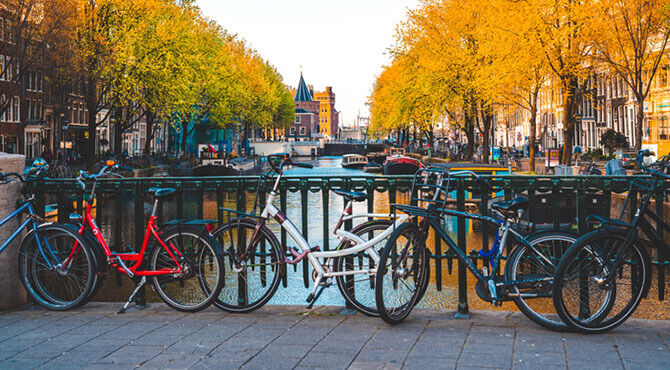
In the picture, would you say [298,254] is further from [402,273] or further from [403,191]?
[403,191]

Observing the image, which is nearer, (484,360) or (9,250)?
(484,360)

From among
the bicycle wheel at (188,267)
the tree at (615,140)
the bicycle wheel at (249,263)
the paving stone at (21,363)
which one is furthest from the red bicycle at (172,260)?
the tree at (615,140)

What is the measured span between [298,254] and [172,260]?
1.08m

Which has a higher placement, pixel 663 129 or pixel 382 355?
pixel 663 129

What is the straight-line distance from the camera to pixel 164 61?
36.4 m

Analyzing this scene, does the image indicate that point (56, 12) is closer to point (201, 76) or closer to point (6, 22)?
point (6, 22)

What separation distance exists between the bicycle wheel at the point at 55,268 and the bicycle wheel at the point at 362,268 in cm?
222

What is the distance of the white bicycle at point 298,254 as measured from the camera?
5.79 m

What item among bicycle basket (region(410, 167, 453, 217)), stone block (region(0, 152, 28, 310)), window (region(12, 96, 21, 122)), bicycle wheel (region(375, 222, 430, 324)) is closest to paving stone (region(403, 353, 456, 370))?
bicycle wheel (region(375, 222, 430, 324))

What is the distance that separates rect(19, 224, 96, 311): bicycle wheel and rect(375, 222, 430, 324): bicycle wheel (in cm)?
261

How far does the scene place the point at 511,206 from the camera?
535 cm

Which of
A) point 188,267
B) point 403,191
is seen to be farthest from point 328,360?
point 403,191

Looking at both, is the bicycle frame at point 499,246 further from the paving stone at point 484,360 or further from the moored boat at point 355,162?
the moored boat at point 355,162

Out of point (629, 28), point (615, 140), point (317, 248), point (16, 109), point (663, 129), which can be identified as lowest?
point (317, 248)
